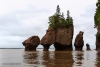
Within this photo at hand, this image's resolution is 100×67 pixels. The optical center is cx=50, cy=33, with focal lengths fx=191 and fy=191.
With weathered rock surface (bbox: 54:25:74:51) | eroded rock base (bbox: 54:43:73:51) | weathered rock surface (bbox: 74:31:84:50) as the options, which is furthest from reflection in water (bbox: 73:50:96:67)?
weathered rock surface (bbox: 74:31:84:50)

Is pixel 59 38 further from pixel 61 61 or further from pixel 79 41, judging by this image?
pixel 61 61

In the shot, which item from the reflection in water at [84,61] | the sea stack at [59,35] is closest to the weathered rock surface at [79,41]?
the sea stack at [59,35]

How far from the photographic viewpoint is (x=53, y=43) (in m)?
85.8

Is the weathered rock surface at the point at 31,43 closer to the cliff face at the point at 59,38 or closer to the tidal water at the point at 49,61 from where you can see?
the cliff face at the point at 59,38

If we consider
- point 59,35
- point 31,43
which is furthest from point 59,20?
point 31,43

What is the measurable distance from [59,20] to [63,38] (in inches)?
444

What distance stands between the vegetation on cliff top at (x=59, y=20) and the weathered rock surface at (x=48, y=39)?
7299 mm

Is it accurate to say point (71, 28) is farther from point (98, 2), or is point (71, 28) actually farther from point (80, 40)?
point (98, 2)

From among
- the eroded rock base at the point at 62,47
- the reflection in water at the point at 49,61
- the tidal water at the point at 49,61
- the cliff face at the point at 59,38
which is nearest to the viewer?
the tidal water at the point at 49,61

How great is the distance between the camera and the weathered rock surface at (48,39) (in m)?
82.8

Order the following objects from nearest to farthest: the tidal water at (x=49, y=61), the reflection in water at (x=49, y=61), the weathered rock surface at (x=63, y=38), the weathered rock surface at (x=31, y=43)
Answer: the tidal water at (x=49, y=61) → the reflection in water at (x=49, y=61) → the weathered rock surface at (x=31, y=43) → the weathered rock surface at (x=63, y=38)

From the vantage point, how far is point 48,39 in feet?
272

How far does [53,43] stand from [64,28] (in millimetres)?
9799

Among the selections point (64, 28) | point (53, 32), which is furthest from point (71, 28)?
point (53, 32)
